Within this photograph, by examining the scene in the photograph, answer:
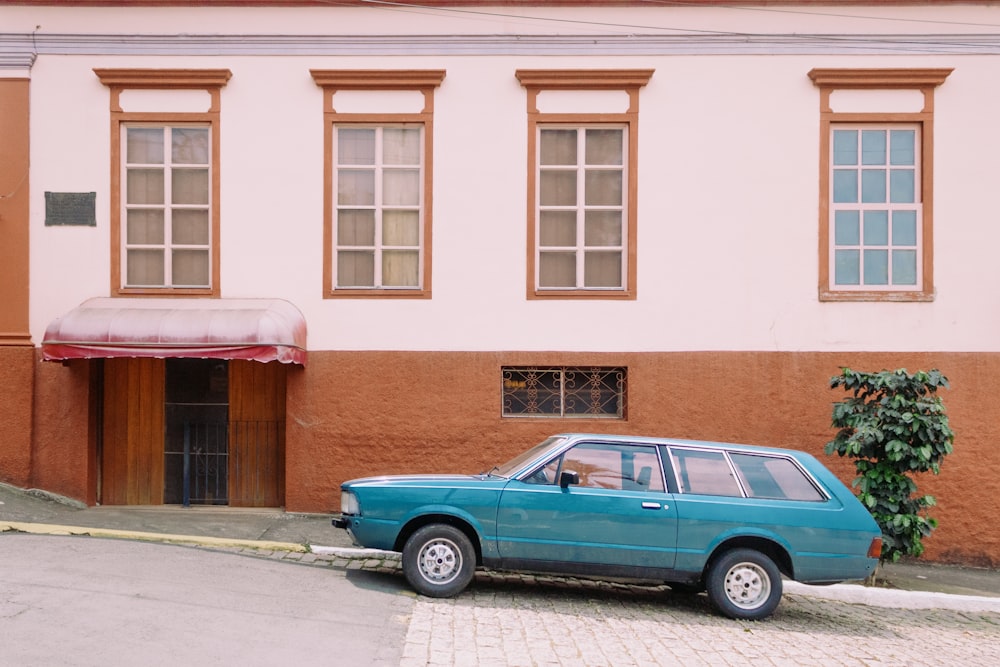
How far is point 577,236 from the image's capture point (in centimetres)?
1183

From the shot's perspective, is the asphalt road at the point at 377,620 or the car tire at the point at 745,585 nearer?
the asphalt road at the point at 377,620

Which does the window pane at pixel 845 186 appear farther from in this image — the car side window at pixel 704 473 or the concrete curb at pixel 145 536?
the concrete curb at pixel 145 536

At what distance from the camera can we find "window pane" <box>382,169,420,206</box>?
1186 centimetres

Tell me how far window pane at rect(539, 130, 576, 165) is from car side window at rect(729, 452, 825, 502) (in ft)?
16.4

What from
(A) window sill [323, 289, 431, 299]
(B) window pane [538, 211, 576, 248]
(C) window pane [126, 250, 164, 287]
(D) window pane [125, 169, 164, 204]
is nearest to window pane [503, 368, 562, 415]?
(A) window sill [323, 289, 431, 299]

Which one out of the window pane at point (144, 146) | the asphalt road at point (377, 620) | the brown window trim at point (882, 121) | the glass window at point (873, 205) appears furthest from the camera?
the window pane at point (144, 146)

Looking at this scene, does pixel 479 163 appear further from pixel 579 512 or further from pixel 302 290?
pixel 579 512

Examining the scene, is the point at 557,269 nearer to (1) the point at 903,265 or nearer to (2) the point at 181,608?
(1) the point at 903,265

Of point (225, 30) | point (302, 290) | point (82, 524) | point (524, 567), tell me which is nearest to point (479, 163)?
point (302, 290)

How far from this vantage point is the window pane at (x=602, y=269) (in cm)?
1181

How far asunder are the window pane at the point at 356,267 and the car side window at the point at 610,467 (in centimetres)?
460

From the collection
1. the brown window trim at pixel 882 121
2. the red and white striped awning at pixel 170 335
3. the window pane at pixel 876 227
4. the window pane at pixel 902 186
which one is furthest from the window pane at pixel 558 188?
the window pane at pixel 902 186

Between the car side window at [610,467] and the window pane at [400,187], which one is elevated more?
the window pane at [400,187]

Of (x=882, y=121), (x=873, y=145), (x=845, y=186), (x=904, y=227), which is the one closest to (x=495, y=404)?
(x=845, y=186)
